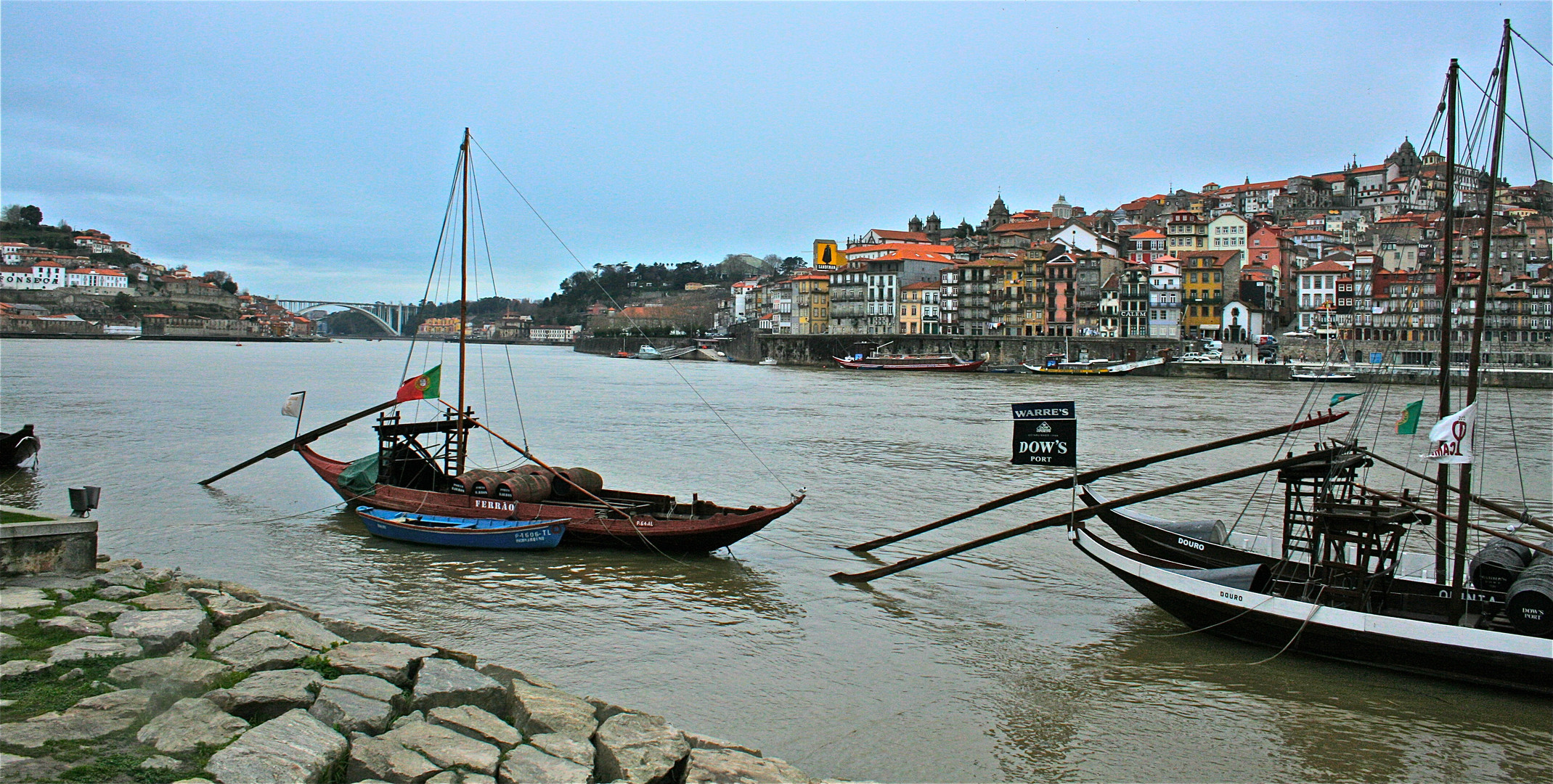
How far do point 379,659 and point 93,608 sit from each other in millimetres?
2900

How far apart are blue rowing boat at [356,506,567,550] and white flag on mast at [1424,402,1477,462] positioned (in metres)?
11.2

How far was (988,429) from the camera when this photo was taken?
118ft

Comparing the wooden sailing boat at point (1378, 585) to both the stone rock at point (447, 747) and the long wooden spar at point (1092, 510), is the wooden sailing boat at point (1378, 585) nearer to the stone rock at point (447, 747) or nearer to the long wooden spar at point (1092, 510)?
the long wooden spar at point (1092, 510)

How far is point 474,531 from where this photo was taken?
15.4 m

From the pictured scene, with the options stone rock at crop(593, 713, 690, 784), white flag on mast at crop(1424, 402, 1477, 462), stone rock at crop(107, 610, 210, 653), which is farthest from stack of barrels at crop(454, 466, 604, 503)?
white flag on mast at crop(1424, 402, 1477, 462)

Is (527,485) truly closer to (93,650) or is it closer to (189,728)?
(93,650)

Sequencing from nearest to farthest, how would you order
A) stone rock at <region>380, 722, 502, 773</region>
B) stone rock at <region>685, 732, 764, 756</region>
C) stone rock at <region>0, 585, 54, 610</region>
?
stone rock at <region>380, 722, 502, 773</region>, stone rock at <region>685, 732, 764, 756</region>, stone rock at <region>0, 585, 54, 610</region>

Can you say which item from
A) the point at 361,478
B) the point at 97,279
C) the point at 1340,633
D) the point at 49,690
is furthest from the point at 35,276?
the point at 1340,633

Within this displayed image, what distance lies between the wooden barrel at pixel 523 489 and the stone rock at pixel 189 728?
29.9 feet

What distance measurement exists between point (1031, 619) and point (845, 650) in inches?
107

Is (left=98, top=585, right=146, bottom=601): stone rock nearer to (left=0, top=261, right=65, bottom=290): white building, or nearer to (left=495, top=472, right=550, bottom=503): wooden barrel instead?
(left=495, top=472, right=550, bottom=503): wooden barrel

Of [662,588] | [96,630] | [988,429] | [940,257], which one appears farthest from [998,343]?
[96,630]

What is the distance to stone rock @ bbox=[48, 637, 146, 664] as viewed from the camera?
7355 mm

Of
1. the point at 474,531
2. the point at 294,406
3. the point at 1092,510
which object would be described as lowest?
the point at 474,531
